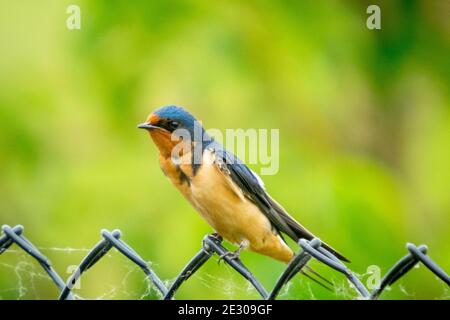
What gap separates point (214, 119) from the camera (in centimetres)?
212

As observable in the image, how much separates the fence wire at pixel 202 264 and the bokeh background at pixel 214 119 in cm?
61

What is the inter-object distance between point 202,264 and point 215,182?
0.52 metres

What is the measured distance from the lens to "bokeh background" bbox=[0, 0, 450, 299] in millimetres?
1955

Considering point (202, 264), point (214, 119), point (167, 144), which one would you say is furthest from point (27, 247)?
point (214, 119)

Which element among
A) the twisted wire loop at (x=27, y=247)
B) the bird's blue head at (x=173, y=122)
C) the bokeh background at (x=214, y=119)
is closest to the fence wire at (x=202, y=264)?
the twisted wire loop at (x=27, y=247)

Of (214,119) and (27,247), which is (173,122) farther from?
(27,247)

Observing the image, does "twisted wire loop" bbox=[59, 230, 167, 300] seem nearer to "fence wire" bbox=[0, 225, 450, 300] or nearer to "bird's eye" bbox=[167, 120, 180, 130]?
"fence wire" bbox=[0, 225, 450, 300]

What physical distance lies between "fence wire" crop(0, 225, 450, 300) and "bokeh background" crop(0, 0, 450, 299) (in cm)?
61

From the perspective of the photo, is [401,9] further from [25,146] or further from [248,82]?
[25,146]

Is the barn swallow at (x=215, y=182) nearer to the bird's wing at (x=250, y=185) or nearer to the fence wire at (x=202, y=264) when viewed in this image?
the bird's wing at (x=250, y=185)

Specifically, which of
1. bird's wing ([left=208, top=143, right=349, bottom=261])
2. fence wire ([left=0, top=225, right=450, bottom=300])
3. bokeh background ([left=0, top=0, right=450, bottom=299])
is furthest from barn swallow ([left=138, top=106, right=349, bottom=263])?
fence wire ([left=0, top=225, right=450, bottom=300])

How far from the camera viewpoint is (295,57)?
6.87 feet

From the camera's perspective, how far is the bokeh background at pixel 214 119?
196 cm
